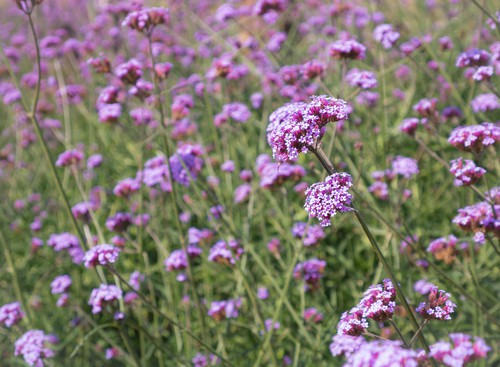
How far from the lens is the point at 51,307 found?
137 inches

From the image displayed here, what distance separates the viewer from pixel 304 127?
1.35 metres

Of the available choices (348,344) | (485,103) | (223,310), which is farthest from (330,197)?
(485,103)

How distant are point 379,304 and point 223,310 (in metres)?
1.28

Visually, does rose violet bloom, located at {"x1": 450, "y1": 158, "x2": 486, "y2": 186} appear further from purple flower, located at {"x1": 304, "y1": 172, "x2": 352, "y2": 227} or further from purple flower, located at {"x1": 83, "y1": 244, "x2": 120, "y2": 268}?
purple flower, located at {"x1": 83, "y1": 244, "x2": 120, "y2": 268}

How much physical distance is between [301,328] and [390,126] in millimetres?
1961

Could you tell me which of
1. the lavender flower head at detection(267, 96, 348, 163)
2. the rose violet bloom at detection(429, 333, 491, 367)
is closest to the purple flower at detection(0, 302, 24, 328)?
the lavender flower head at detection(267, 96, 348, 163)

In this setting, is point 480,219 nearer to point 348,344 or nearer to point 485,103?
point 348,344

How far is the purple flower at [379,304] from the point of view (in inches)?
53.0

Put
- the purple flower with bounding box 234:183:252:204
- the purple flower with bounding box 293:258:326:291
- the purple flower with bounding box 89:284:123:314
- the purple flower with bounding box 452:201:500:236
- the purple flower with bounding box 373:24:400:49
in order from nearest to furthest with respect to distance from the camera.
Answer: the purple flower with bounding box 452:201:500:236
the purple flower with bounding box 89:284:123:314
the purple flower with bounding box 293:258:326:291
the purple flower with bounding box 373:24:400:49
the purple flower with bounding box 234:183:252:204

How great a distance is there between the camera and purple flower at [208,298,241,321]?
8.27ft

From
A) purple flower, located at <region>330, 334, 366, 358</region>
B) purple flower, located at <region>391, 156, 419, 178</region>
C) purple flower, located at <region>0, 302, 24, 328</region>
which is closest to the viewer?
purple flower, located at <region>330, 334, 366, 358</region>

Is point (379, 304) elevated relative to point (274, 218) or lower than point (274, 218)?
elevated

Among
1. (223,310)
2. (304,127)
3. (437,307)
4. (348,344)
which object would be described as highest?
(304,127)

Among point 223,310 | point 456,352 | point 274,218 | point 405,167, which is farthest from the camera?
point 274,218
